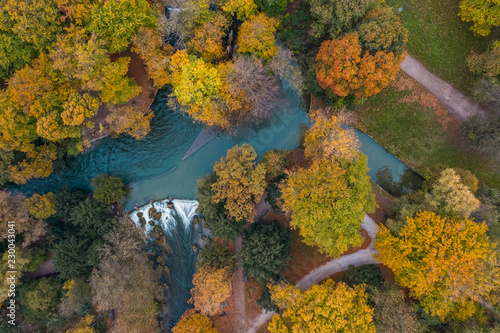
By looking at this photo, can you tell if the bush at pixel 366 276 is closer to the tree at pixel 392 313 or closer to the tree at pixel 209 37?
the tree at pixel 392 313

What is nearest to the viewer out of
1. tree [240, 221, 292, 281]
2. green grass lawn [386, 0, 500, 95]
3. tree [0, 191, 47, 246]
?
tree [240, 221, 292, 281]

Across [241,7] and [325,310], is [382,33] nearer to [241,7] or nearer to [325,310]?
[241,7]

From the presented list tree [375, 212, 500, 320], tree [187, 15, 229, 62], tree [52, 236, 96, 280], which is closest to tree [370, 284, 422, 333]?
tree [375, 212, 500, 320]

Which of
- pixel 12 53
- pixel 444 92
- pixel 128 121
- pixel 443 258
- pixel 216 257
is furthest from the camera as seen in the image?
pixel 444 92

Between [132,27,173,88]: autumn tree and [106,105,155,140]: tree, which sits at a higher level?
[132,27,173,88]: autumn tree

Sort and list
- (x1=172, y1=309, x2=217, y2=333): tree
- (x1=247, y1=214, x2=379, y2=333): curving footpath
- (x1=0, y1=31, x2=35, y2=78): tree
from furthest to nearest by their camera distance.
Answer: (x1=247, y1=214, x2=379, y2=333): curving footpath < (x1=172, y1=309, x2=217, y2=333): tree < (x1=0, y1=31, x2=35, y2=78): tree

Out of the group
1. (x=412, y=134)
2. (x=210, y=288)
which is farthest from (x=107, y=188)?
(x=412, y=134)

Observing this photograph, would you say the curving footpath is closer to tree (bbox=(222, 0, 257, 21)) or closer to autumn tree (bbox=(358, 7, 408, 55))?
autumn tree (bbox=(358, 7, 408, 55))
